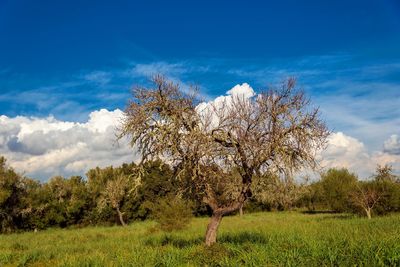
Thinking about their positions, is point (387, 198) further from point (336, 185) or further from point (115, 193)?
point (115, 193)

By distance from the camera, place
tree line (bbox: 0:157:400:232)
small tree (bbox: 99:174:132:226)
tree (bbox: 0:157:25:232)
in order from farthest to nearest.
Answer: small tree (bbox: 99:174:132:226)
tree (bbox: 0:157:25:232)
tree line (bbox: 0:157:400:232)

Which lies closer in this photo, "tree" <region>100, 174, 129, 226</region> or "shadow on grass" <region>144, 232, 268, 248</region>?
"shadow on grass" <region>144, 232, 268, 248</region>

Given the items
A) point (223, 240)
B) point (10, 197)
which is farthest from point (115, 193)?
point (223, 240)

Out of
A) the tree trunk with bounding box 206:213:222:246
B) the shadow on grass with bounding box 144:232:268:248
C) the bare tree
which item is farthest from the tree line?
the tree trunk with bounding box 206:213:222:246

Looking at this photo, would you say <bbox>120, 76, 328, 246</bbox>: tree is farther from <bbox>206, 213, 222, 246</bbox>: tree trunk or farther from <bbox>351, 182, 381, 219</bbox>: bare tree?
<bbox>351, 182, 381, 219</bbox>: bare tree

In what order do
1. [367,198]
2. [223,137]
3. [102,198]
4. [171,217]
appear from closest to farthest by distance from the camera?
[223,137]
[171,217]
[367,198]
[102,198]

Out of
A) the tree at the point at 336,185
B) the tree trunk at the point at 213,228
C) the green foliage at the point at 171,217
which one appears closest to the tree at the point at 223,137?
the tree trunk at the point at 213,228

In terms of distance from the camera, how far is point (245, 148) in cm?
1692

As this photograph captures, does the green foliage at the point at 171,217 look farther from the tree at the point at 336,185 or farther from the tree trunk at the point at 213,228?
the tree at the point at 336,185

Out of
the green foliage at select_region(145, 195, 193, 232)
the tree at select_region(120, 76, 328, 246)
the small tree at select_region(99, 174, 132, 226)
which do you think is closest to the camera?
the tree at select_region(120, 76, 328, 246)

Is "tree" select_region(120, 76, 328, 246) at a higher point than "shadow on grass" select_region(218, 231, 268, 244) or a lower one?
higher

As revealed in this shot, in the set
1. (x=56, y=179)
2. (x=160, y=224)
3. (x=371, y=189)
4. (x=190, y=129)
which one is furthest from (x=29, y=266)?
(x=56, y=179)

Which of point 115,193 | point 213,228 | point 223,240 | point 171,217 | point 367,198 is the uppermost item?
point 115,193

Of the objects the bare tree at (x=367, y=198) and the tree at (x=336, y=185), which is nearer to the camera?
the bare tree at (x=367, y=198)
